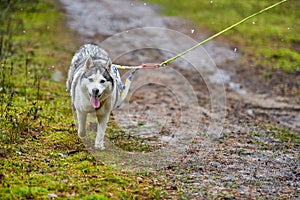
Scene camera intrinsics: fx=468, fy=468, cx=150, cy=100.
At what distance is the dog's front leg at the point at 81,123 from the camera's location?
6702 mm

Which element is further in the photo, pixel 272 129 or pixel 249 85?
pixel 249 85

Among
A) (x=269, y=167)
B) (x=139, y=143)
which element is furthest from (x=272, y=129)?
(x=139, y=143)

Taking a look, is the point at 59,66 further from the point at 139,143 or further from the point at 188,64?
the point at 139,143

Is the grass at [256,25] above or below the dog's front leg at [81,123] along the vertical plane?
above

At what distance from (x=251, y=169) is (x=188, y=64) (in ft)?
27.1

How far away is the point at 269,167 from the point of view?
22.5 ft

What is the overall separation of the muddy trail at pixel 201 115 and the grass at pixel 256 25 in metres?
0.86

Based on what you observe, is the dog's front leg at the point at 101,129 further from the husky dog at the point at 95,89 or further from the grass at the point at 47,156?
the grass at the point at 47,156

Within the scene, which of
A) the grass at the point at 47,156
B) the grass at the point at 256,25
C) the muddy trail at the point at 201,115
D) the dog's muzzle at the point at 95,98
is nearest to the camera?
the grass at the point at 47,156

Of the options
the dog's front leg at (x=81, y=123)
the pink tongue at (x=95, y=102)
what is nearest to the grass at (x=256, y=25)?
the dog's front leg at (x=81, y=123)

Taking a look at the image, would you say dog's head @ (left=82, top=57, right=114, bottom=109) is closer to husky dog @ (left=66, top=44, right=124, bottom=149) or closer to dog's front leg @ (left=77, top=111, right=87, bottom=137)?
husky dog @ (left=66, top=44, right=124, bottom=149)

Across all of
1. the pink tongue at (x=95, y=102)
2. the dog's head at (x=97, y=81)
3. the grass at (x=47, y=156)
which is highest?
the dog's head at (x=97, y=81)

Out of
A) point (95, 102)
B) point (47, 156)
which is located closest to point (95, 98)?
point (95, 102)

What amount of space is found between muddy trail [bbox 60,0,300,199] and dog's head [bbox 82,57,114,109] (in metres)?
1.14
